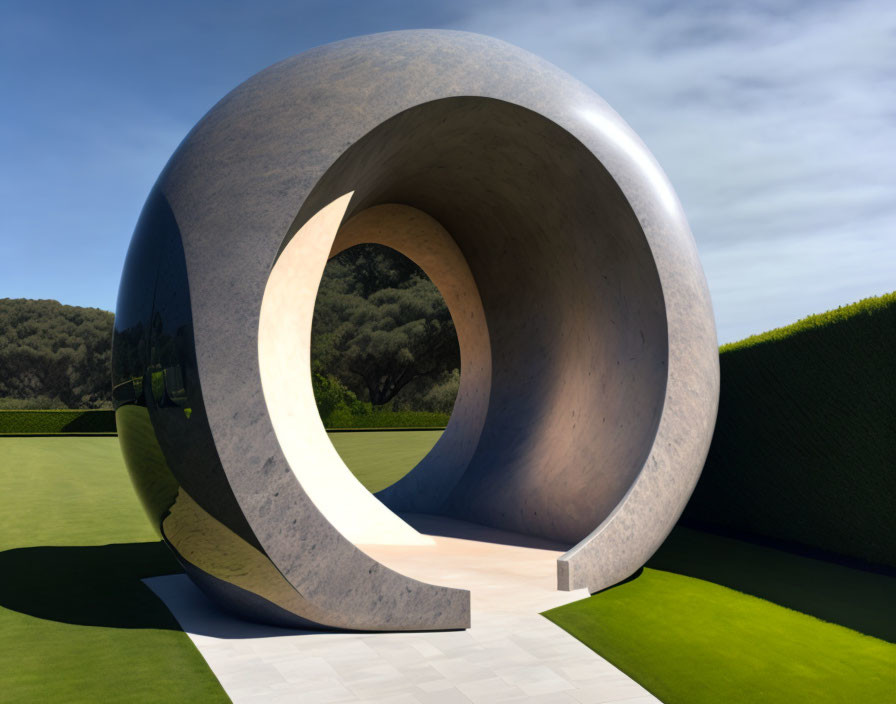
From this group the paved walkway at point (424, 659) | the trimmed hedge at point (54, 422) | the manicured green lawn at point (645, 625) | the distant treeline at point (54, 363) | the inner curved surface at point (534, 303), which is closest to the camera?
the paved walkway at point (424, 659)

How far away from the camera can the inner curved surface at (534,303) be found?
734 cm

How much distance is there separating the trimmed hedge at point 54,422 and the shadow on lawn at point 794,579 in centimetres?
2750

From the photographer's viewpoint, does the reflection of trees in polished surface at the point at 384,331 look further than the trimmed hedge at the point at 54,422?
Yes

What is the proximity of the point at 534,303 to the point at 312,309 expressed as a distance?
426 centimetres

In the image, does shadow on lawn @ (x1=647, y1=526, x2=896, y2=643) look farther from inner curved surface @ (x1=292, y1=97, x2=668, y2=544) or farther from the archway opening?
the archway opening

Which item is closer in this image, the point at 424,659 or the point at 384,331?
the point at 424,659

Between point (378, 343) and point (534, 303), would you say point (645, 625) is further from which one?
point (378, 343)

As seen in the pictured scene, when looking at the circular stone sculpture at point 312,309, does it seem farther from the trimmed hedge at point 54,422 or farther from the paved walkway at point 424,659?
the trimmed hedge at point 54,422

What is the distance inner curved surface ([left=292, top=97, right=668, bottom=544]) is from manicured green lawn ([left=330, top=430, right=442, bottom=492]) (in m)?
3.88

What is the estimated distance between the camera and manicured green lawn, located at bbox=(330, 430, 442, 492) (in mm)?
15695

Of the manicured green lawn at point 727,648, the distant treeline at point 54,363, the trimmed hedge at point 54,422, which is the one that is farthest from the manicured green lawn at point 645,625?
the distant treeline at point 54,363

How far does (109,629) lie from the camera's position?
5.65 metres

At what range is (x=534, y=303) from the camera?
10188 mm

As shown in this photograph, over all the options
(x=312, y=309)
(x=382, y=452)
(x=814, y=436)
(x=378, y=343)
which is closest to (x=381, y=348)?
(x=378, y=343)
